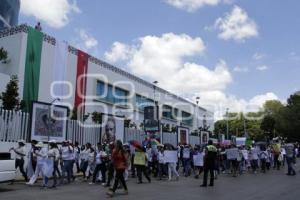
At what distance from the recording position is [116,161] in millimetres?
12617

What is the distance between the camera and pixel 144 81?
1921 inches

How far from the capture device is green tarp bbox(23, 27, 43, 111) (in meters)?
30.2

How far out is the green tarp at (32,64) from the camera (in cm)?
3025

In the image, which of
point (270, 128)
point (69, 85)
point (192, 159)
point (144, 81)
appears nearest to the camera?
point (192, 159)

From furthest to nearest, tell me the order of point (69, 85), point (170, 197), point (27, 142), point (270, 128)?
point (270, 128)
point (69, 85)
point (27, 142)
point (170, 197)

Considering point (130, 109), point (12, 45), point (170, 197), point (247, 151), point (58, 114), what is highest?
point (12, 45)

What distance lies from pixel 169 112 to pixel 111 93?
53.9 feet

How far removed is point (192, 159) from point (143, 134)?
598cm

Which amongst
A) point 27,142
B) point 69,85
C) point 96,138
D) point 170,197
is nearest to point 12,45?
point 69,85

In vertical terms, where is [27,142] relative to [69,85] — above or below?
below

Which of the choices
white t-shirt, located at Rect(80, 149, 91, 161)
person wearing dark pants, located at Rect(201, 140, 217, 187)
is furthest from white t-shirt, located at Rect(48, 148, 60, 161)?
person wearing dark pants, located at Rect(201, 140, 217, 187)

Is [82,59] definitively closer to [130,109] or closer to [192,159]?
[130,109]

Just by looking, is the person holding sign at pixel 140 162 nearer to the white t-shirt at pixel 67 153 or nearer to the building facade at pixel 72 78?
the white t-shirt at pixel 67 153

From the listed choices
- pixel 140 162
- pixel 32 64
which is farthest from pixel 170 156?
pixel 32 64
